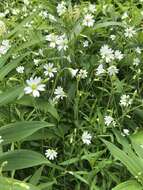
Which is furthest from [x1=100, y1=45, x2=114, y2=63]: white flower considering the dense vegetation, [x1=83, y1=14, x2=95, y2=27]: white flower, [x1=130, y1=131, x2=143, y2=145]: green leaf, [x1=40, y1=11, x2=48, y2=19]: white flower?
[x1=40, y1=11, x2=48, y2=19]: white flower

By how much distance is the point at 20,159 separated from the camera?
2.02 metres

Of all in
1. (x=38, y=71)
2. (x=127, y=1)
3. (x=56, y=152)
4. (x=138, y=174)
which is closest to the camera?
(x=138, y=174)

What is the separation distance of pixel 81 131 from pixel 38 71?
0.41 metres

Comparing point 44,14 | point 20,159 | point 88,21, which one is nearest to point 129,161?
point 20,159

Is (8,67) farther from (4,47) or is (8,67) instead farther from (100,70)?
(100,70)

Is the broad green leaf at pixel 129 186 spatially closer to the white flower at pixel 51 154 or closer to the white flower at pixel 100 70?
the white flower at pixel 51 154

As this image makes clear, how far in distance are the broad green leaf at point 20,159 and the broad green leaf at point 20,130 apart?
6 cm

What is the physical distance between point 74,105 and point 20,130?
1.50 ft

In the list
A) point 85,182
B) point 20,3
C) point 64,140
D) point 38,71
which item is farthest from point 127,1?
point 85,182

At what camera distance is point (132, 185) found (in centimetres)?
207

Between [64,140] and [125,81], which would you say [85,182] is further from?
[125,81]

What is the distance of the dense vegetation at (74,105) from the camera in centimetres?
209

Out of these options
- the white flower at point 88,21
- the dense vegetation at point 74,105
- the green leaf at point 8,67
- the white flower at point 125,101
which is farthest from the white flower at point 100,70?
the green leaf at point 8,67

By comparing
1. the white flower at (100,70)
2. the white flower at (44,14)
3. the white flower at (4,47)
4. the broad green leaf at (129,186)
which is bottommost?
the broad green leaf at (129,186)
